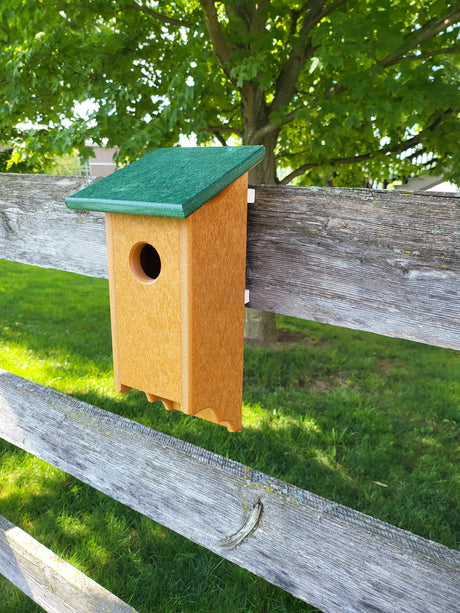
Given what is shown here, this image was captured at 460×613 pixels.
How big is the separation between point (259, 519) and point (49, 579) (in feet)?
3.04

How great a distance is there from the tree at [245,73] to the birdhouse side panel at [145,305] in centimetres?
298

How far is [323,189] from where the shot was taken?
1.12m

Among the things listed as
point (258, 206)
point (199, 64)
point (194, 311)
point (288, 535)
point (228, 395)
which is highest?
point (199, 64)

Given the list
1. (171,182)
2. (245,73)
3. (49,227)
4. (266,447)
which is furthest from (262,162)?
(171,182)

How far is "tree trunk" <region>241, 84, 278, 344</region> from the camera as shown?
16.6ft

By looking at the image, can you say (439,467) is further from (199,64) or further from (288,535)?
(199,64)

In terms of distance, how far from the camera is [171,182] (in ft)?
3.76

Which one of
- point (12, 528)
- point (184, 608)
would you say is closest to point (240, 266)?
point (12, 528)

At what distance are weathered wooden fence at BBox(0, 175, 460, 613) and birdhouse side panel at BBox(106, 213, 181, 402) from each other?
8.8 inches

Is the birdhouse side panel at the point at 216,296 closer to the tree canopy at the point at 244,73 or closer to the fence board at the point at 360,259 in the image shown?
the fence board at the point at 360,259

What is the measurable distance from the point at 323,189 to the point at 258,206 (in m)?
0.17

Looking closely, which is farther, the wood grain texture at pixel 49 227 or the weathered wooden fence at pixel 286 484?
the wood grain texture at pixel 49 227

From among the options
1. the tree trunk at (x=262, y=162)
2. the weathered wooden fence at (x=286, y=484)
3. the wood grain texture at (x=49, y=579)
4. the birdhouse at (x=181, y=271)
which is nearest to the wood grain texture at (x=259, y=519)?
the weathered wooden fence at (x=286, y=484)

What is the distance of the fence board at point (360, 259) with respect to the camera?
3.37 feet
